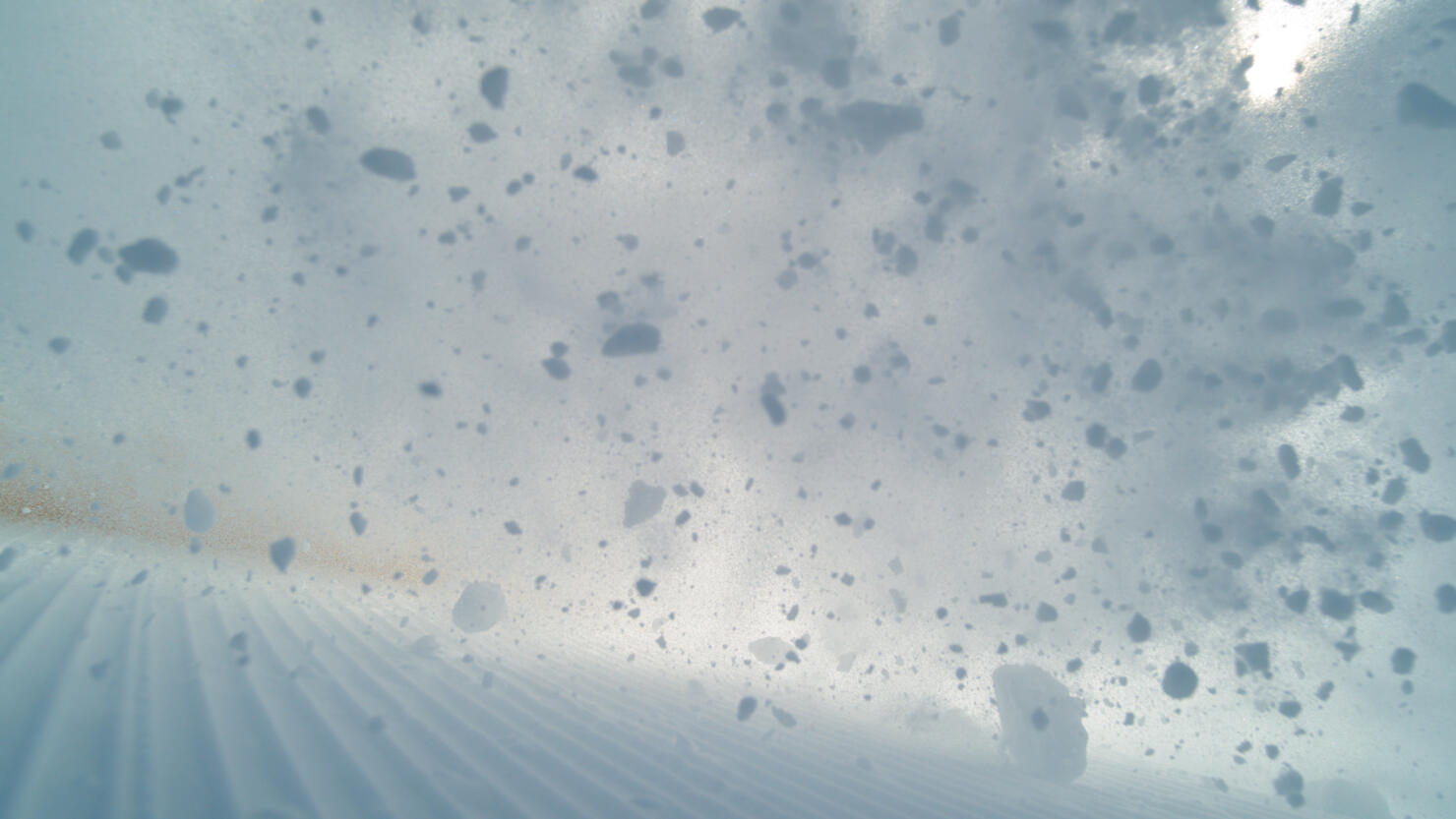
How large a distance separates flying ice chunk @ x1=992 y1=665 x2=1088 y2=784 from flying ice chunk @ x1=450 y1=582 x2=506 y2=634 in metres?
3.81

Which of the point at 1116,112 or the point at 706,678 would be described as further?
the point at 706,678

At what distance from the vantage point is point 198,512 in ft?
10.4

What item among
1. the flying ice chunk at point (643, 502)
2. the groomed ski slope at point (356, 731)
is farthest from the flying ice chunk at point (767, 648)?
the flying ice chunk at point (643, 502)

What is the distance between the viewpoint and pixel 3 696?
162cm

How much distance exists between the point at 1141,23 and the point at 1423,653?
742cm

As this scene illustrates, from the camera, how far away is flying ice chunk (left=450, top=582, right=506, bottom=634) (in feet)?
12.9

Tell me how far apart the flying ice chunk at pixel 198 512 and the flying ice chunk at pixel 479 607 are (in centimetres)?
151

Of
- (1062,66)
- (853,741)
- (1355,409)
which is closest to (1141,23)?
(1062,66)

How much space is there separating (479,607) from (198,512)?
1.71 metres

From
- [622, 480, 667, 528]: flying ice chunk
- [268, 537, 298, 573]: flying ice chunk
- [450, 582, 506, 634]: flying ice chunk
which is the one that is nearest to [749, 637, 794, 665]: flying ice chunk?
[622, 480, 667, 528]: flying ice chunk

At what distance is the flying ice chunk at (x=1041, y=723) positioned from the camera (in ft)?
12.4

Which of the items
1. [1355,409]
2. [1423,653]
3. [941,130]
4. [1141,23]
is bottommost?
[1423,653]

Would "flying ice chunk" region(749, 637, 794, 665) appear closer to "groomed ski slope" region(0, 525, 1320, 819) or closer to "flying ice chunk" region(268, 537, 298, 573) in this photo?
"groomed ski slope" region(0, 525, 1320, 819)

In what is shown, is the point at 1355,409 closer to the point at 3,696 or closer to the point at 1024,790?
the point at 1024,790
